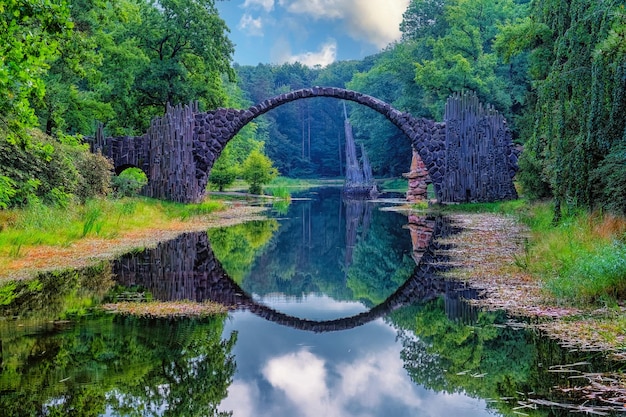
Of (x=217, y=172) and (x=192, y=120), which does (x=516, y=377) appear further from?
(x=217, y=172)

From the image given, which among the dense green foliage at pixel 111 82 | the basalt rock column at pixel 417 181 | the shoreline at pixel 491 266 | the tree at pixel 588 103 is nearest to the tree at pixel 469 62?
the basalt rock column at pixel 417 181

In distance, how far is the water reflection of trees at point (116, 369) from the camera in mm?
4301

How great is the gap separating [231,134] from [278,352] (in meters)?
17.8

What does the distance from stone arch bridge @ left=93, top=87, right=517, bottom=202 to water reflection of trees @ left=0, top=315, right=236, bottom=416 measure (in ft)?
52.9

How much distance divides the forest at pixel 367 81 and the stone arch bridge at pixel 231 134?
1.45 m

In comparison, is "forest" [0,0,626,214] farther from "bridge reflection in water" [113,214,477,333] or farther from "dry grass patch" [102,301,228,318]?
"dry grass patch" [102,301,228,318]

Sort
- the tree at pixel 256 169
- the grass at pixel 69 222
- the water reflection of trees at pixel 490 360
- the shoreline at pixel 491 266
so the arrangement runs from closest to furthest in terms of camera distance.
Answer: the water reflection of trees at pixel 490 360, the shoreline at pixel 491 266, the grass at pixel 69 222, the tree at pixel 256 169

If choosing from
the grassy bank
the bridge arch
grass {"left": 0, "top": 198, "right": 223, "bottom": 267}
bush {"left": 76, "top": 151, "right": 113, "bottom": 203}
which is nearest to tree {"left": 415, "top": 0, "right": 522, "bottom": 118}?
the bridge arch

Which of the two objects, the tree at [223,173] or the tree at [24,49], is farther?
the tree at [223,173]

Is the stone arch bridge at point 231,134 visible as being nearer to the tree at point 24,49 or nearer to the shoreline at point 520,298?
the shoreline at point 520,298

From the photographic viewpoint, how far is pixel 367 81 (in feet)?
199

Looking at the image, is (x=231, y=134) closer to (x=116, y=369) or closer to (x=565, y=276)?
(x=565, y=276)

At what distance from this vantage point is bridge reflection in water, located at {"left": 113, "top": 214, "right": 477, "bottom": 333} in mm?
7305

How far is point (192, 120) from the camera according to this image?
878 inches
